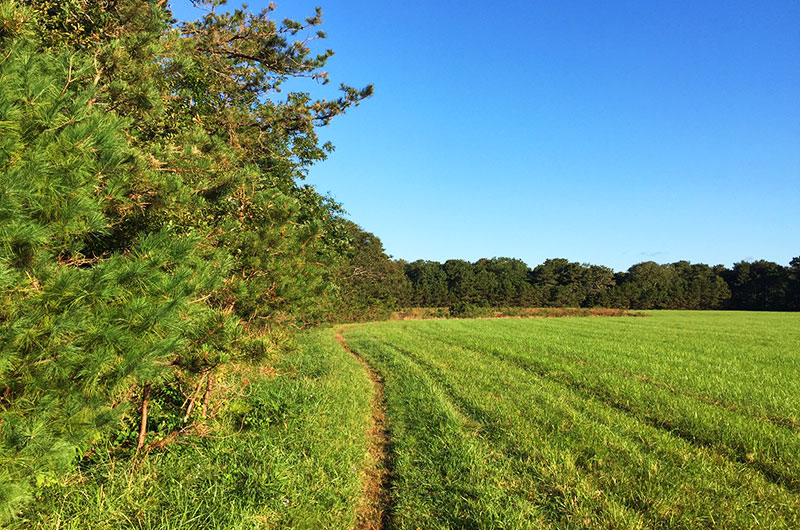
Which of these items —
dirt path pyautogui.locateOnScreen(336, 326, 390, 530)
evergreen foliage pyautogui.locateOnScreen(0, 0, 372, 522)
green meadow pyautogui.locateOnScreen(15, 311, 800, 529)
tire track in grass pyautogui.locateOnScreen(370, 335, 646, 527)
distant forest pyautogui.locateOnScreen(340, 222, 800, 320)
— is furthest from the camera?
distant forest pyautogui.locateOnScreen(340, 222, 800, 320)

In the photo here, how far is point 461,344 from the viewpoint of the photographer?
54.6 ft

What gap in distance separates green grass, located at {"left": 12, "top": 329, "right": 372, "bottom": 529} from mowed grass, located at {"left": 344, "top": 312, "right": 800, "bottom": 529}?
84 centimetres

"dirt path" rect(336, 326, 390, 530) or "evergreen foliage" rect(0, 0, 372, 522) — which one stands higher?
"evergreen foliage" rect(0, 0, 372, 522)

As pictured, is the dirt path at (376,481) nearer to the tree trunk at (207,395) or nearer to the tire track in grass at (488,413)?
the tire track in grass at (488,413)

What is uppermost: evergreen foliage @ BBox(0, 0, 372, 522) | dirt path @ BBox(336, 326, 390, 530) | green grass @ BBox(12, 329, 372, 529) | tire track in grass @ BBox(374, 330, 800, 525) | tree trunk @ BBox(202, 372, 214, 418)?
evergreen foliage @ BBox(0, 0, 372, 522)

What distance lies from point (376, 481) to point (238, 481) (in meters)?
1.68

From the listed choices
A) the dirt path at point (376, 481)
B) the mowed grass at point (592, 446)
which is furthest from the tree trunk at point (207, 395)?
the mowed grass at point (592, 446)

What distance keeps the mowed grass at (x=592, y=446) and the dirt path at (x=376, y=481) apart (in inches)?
5.8

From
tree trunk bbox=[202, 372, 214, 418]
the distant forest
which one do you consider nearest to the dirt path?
tree trunk bbox=[202, 372, 214, 418]

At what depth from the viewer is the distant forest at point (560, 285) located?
46.1m

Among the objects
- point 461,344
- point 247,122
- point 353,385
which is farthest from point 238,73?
point 461,344

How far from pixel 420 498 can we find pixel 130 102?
18.5 ft

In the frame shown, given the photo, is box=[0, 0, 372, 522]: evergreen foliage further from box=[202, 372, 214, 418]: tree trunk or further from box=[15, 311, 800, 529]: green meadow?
box=[15, 311, 800, 529]: green meadow

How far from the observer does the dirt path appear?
381 cm
